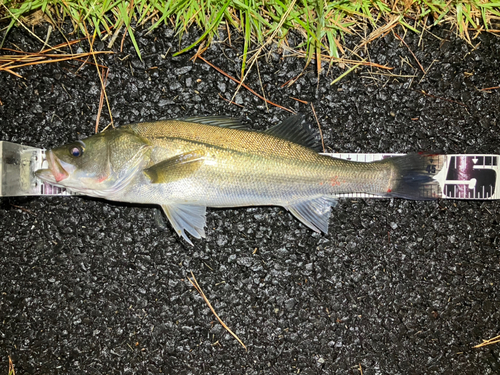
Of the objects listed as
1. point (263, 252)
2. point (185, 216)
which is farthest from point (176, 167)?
point (263, 252)

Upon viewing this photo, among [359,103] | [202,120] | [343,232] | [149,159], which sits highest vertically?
[359,103]

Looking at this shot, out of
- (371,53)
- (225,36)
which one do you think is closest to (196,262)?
(225,36)

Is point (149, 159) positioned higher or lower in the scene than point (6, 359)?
higher

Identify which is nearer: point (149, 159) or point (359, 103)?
point (149, 159)

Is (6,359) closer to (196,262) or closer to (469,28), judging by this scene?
(196,262)

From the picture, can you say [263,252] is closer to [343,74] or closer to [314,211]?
[314,211]

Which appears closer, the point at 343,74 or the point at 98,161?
the point at 98,161

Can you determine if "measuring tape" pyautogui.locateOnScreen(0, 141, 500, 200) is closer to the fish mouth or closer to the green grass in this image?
the fish mouth
